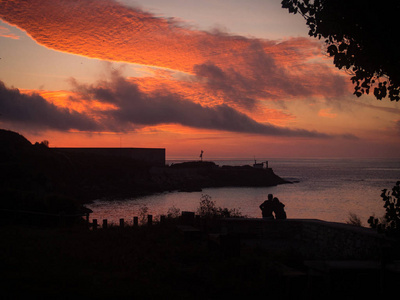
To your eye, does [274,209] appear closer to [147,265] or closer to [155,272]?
[147,265]

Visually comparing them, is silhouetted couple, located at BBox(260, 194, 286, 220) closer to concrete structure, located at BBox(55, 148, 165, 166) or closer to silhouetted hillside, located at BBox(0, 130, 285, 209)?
silhouetted hillside, located at BBox(0, 130, 285, 209)

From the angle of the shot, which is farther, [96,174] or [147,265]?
[96,174]

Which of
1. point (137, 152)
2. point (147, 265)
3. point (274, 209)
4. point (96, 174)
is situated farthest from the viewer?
point (137, 152)

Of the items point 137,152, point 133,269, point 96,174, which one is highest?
point 137,152

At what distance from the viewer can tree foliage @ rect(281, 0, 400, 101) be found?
776 cm

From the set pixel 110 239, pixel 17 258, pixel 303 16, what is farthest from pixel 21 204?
pixel 303 16

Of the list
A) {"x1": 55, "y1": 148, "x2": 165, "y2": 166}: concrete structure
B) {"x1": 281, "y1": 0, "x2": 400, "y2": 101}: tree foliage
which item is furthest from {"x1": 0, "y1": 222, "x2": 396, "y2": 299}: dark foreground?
{"x1": 55, "y1": 148, "x2": 165, "y2": 166}: concrete structure

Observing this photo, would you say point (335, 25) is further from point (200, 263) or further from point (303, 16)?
point (200, 263)

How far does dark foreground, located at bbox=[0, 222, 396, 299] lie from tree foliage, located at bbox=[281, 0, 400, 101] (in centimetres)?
437

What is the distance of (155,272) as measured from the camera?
382 inches

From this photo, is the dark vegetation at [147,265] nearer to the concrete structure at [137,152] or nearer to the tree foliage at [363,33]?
the tree foliage at [363,33]

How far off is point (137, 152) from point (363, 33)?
341ft

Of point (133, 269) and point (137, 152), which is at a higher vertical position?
point (137, 152)

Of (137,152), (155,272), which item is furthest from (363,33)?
(137,152)
